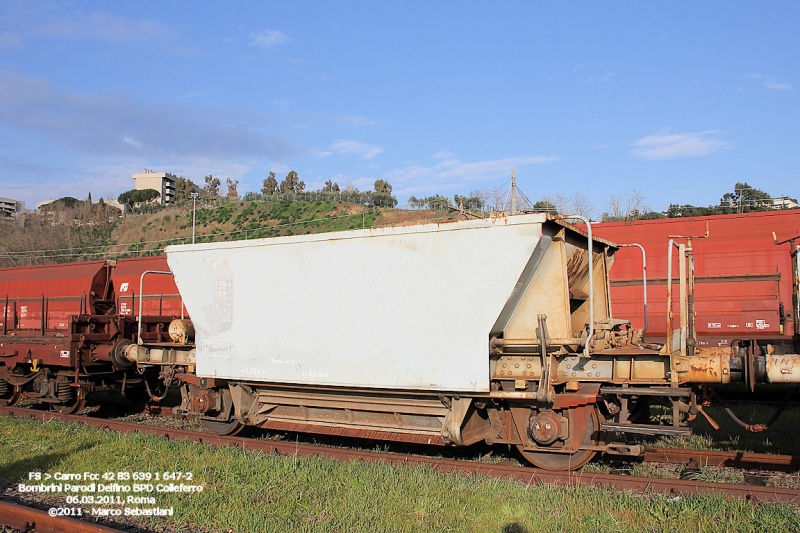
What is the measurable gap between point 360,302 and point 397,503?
2.52m

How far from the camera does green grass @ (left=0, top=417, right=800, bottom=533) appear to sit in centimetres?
501

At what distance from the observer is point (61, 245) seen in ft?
175

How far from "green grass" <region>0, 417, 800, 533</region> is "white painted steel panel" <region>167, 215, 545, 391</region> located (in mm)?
1128

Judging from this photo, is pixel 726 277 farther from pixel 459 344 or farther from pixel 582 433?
pixel 459 344

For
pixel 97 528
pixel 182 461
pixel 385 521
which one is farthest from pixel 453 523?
pixel 182 461

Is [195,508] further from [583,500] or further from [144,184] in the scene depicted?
[144,184]

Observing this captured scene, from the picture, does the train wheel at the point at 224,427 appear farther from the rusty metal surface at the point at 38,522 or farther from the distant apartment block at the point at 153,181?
the distant apartment block at the point at 153,181

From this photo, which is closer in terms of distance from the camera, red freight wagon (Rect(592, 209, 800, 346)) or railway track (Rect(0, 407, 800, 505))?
railway track (Rect(0, 407, 800, 505))

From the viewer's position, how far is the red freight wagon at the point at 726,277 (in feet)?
38.7

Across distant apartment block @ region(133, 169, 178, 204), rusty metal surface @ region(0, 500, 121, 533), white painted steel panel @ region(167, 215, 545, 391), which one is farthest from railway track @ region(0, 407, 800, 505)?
distant apartment block @ region(133, 169, 178, 204)

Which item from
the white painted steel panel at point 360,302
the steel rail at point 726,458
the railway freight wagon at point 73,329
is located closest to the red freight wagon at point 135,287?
the railway freight wagon at point 73,329

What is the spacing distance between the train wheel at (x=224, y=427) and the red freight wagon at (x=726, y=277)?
8458 millimetres

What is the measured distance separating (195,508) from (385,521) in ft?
6.45

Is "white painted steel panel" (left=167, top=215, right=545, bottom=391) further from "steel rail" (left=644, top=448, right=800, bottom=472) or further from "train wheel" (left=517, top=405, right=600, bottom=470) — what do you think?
"steel rail" (left=644, top=448, right=800, bottom=472)
